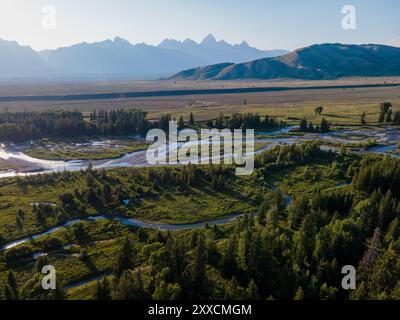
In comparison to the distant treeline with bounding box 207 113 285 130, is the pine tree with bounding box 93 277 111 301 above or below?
below

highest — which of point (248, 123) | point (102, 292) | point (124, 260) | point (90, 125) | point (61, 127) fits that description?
point (248, 123)

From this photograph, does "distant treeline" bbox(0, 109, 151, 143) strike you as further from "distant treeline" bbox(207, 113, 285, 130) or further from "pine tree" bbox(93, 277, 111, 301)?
"pine tree" bbox(93, 277, 111, 301)

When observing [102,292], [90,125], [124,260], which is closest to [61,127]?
[90,125]

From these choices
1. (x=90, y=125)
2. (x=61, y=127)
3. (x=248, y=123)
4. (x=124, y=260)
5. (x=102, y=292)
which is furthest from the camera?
(x=248, y=123)

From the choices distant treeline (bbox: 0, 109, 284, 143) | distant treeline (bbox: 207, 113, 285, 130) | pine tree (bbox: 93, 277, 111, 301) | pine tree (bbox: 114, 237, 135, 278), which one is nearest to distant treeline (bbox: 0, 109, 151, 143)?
distant treeline (bbox: 0, 109, 284, 143)

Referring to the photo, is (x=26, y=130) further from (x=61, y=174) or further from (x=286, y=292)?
(x=286, y=292)

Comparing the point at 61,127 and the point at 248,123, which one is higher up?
the point at 248,123

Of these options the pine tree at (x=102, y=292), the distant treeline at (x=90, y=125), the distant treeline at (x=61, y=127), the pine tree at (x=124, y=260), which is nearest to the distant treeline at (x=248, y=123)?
the distant treeline at (x=90, y=125)

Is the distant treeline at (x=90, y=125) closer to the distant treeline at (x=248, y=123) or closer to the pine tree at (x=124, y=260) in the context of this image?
the distant treeline at (x=248, y=123)

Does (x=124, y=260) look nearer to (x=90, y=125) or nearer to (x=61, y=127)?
(x=61, y=127)

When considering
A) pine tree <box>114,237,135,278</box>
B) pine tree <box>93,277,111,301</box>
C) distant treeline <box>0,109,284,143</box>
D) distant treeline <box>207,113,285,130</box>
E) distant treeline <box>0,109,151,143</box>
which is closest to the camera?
pine tree <box>93,277,111,301</box>

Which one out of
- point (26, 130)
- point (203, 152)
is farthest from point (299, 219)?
point (26, 130)
